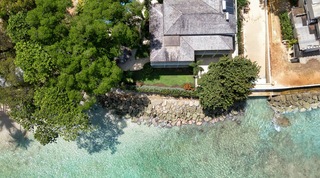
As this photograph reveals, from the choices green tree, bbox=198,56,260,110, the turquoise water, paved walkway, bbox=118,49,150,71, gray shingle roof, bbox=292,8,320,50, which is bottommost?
the turquoise water

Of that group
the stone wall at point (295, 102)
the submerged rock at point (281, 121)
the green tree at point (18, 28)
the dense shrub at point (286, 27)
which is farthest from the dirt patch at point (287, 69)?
the green tree at point (18, 28)

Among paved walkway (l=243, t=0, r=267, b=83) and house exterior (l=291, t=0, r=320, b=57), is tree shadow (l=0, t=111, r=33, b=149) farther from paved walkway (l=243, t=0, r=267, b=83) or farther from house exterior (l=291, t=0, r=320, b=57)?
house exterior (l=291, t=0, r=320, b=57)

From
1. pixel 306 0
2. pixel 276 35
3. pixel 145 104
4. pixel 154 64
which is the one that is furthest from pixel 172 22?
pixel 306 0

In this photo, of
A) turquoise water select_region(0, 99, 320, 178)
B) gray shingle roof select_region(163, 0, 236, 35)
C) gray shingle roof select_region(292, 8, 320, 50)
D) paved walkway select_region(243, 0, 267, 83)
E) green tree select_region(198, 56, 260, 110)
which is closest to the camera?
green tree select_region(198, 56, 260, 110)

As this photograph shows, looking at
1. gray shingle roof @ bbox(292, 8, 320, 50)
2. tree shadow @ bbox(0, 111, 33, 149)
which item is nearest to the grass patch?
gray shingle roof @ bbox(292, 8, 320, 50)

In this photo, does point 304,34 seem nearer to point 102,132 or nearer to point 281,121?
point 281,121

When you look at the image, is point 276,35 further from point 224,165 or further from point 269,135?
point 224,165

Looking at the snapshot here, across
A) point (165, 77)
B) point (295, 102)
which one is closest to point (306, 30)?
point (295, 102)
